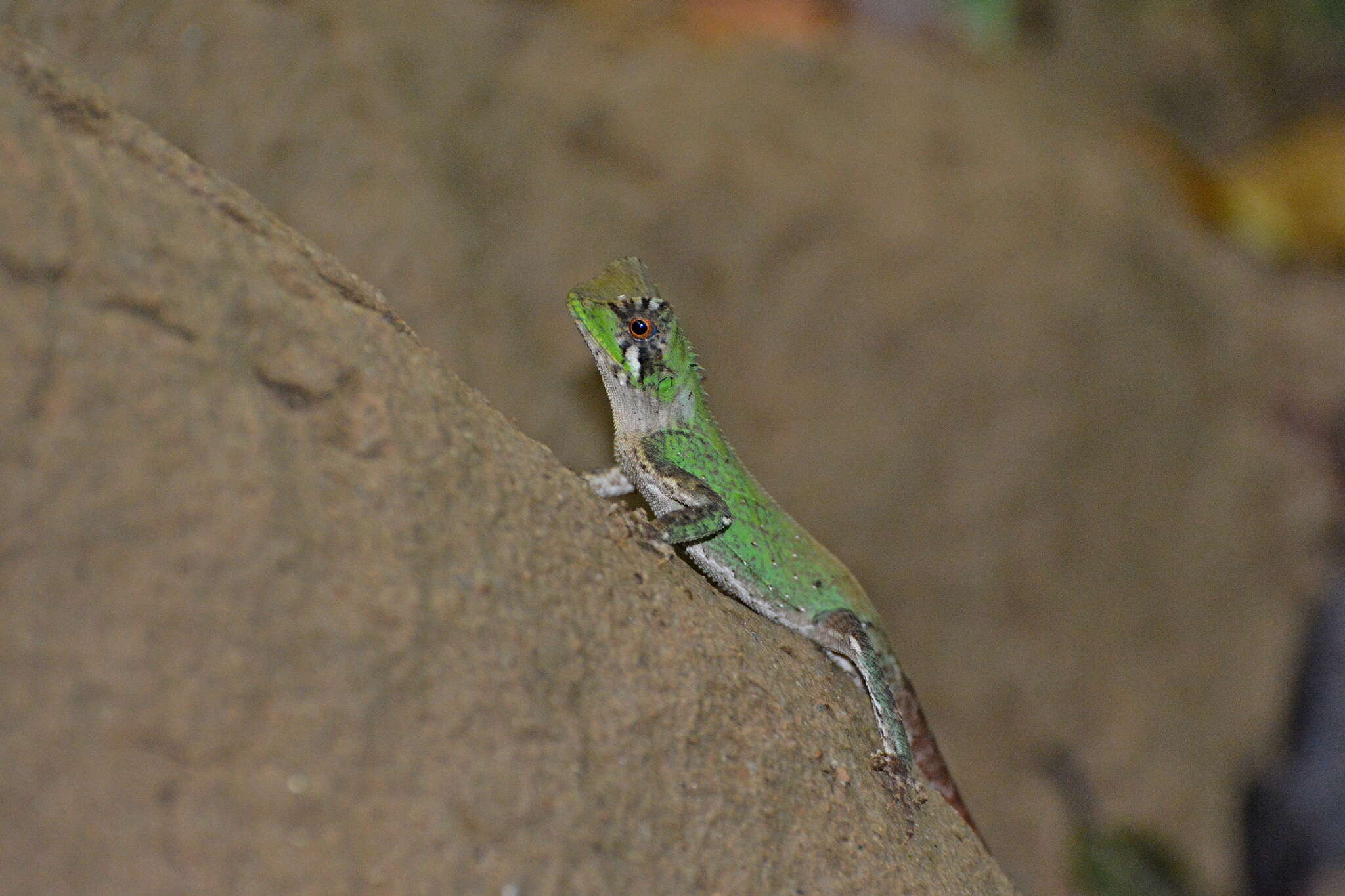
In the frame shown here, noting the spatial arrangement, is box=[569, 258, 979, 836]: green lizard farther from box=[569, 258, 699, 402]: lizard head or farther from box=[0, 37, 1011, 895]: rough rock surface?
box=[0, 37, 1011, 895]: rough rock surface

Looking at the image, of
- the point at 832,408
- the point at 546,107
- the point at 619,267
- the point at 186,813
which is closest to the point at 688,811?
the point at 186,813

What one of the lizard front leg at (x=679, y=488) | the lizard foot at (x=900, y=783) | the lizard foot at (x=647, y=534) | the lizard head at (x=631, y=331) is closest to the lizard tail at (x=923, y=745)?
the lizard foot at (x=900, y=783)

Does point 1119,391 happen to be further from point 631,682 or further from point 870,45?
point 631,682

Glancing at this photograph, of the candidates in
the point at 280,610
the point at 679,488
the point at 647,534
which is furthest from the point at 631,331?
the point at 280,610

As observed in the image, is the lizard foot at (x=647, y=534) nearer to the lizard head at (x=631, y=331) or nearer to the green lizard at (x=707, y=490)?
the green lizard at (x=707, y=490)

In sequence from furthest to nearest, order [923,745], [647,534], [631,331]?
[923,745]
[631,331]
[647,534]

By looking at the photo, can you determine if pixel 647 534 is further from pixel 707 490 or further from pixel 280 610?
pixel 280 610
